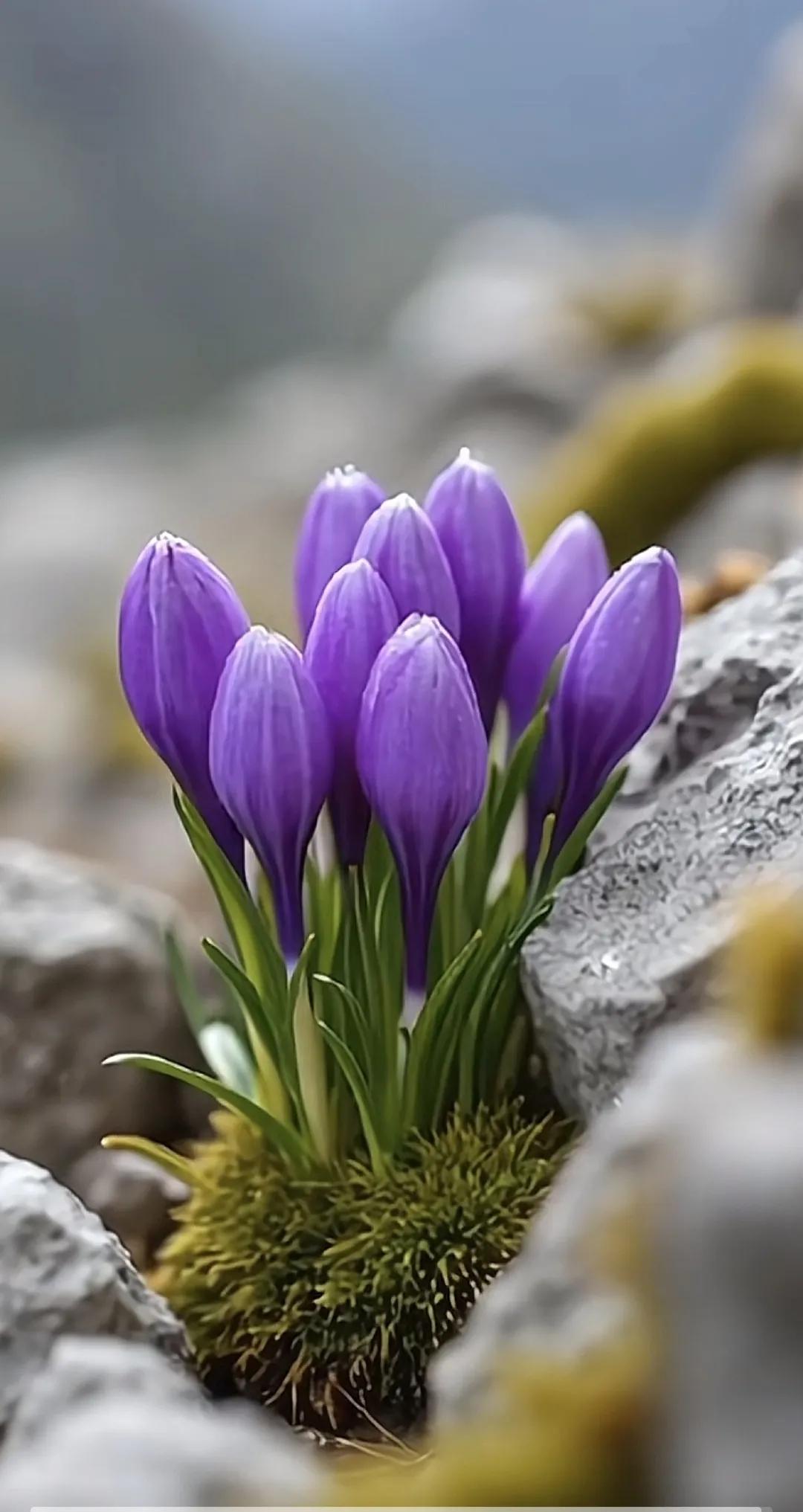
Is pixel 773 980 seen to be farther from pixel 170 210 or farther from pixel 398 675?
pixel 170 210

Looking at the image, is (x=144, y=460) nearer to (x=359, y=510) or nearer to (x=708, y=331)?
(x=708, y=331)

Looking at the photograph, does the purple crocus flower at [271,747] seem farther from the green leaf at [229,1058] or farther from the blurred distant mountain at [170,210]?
the blurred distant mountain at [170,210]

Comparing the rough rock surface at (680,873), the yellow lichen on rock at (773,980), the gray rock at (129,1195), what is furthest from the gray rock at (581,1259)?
the gray rock at (129,1195)

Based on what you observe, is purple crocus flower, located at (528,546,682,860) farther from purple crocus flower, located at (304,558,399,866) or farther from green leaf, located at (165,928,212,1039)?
green leaf, located at (165,928,212,1039)

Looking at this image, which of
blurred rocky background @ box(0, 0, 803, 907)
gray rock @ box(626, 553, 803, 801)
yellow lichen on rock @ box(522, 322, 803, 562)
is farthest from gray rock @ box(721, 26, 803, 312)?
gray rock @ box(626, 553, 803, 801)

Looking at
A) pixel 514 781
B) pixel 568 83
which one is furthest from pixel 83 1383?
pixel 568 83

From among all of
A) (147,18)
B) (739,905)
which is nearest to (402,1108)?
(739,905)
